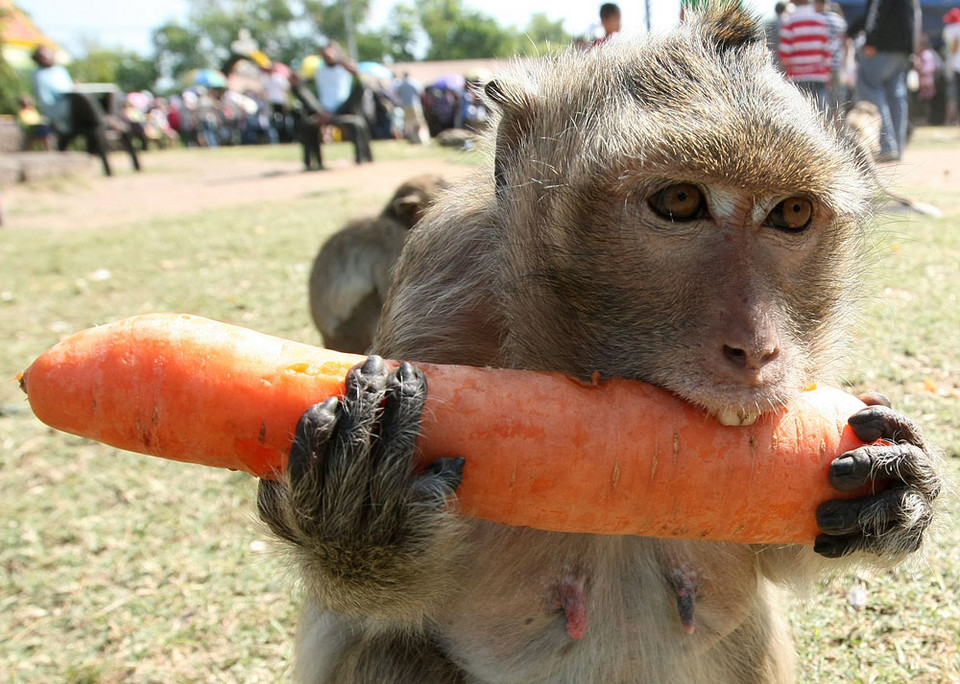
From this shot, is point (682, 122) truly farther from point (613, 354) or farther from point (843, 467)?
point (843, 467)

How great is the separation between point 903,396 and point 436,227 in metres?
2.92

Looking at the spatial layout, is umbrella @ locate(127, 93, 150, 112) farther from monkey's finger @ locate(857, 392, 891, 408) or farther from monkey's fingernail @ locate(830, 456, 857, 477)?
monkey's fingernail @ locate(830, 456, 857, 477)

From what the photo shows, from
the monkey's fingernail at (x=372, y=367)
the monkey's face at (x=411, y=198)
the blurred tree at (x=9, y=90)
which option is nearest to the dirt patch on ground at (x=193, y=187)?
the monkey's face at (x=411, y=198)

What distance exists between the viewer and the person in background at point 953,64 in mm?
20188

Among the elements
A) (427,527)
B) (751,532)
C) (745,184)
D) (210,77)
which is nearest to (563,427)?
(427,527)

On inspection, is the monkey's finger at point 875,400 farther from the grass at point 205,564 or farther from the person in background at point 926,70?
the person in background at point 926,70

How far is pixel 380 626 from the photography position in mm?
2268

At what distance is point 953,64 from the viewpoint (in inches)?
806

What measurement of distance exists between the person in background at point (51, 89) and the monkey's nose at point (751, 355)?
20.3 m

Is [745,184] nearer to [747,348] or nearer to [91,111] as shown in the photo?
[747,348]

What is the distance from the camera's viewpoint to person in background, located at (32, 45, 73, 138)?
18.2 m

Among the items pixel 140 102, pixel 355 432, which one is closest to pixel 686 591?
pixel 355 432

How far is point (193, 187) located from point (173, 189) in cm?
52

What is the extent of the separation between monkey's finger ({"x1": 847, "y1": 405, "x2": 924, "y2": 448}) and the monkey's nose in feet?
1.53
